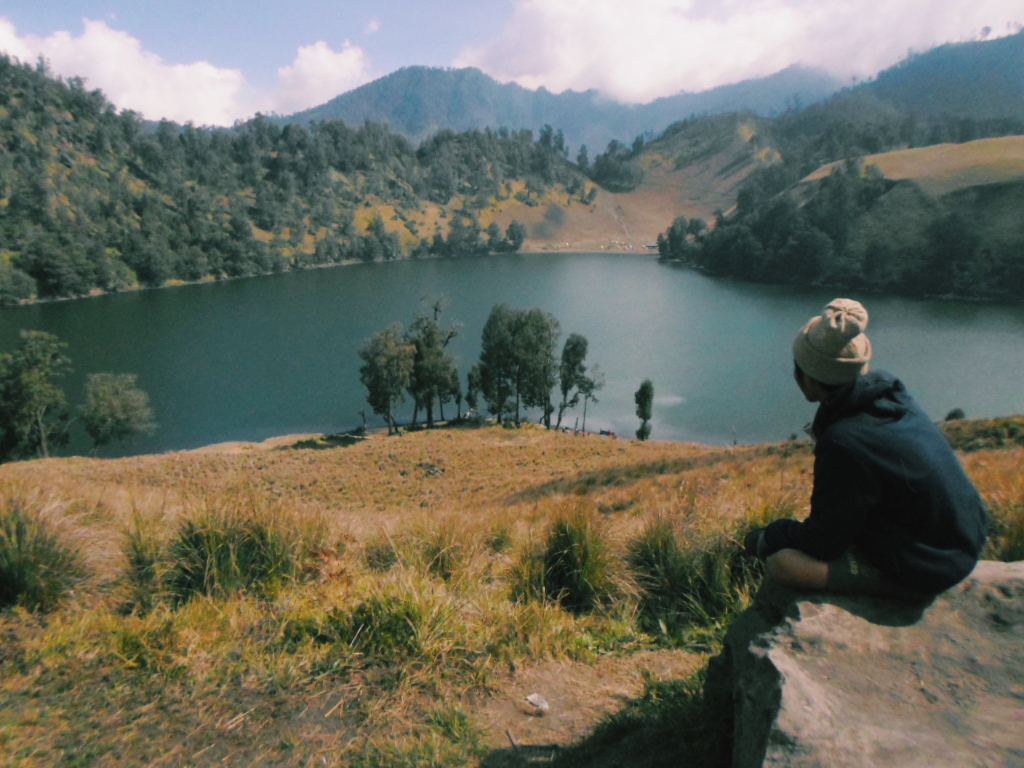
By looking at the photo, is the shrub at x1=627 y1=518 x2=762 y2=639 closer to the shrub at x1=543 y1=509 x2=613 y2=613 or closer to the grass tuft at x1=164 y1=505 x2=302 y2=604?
the shrub at x1=543 y1=509 x2=613 y2=613

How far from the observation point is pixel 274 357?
68625 millimetres

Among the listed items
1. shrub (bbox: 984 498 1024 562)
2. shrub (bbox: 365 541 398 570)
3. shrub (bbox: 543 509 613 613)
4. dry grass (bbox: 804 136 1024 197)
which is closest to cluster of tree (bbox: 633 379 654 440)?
shrub (bbox: 984 498 1024 562)

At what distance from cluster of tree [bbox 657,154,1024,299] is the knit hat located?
11218 cm

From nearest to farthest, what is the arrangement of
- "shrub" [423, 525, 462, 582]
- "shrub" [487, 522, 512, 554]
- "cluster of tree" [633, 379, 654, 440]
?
"shrub" [423, 525, 462, 582] < "shrub" [487, 522, 512, 554] < "cluster of tree" [633, 379, 654, 440]

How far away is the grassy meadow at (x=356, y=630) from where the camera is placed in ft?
9.45

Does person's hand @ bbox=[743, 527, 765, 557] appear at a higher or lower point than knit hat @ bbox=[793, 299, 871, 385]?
lower

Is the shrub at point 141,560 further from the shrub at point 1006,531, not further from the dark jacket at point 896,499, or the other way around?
the shrub at point 1006,531

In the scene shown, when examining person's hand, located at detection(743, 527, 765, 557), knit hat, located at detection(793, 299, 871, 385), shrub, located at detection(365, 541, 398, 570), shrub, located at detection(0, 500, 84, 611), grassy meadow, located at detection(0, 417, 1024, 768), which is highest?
knit hat, located at detection(793, 299, 871, 385)

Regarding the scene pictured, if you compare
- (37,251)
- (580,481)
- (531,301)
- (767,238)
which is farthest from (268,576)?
(767,238)

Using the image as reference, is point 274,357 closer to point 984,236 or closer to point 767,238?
point 767,238

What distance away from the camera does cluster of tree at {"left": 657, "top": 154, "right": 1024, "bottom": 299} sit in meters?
94.1

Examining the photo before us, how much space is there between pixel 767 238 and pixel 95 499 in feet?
457

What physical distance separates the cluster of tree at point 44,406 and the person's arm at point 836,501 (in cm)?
5491

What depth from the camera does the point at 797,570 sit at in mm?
Result: 2658
